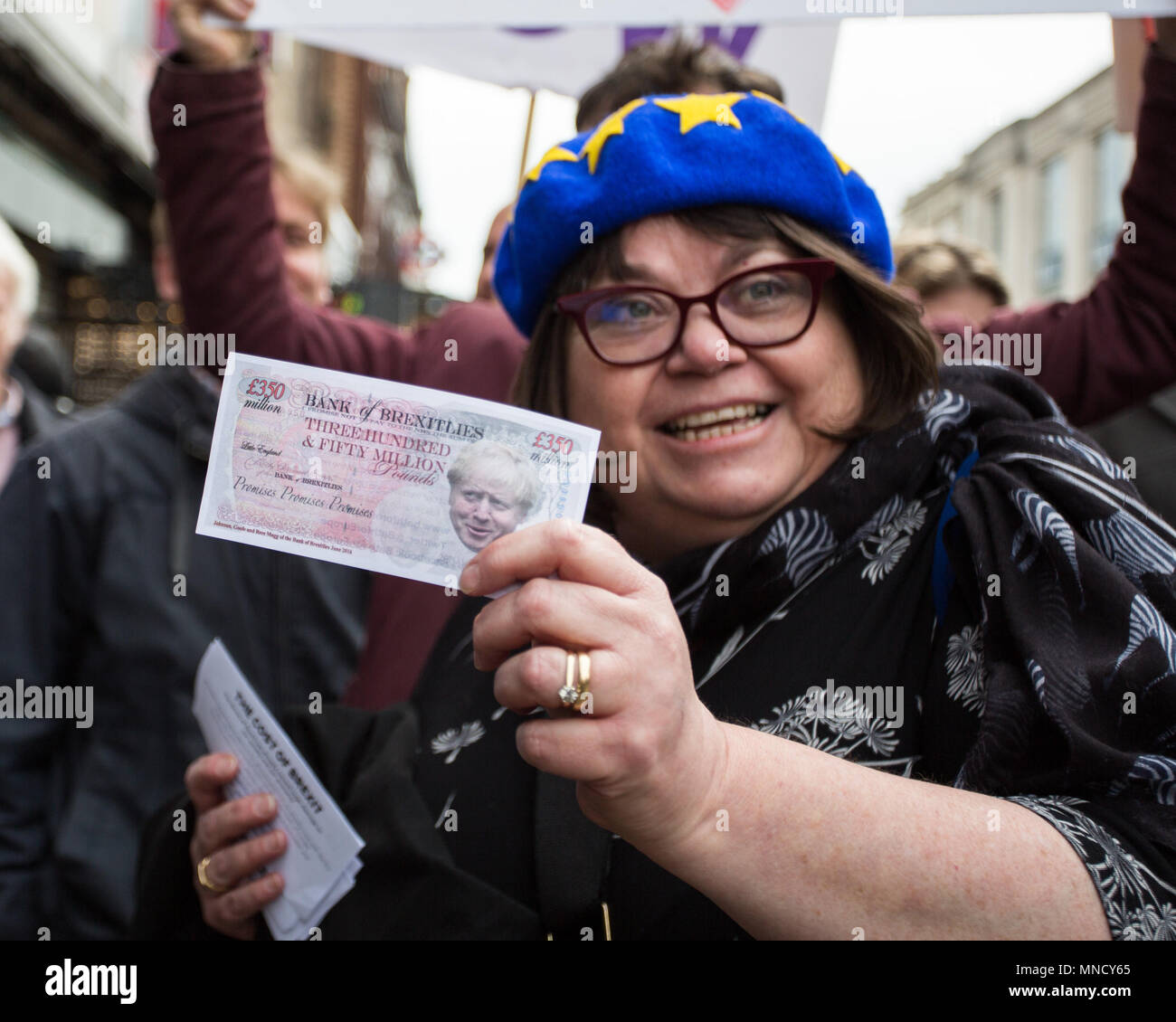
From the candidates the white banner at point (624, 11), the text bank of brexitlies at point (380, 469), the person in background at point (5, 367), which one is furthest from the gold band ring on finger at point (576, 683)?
the person in background at point (5, 367)

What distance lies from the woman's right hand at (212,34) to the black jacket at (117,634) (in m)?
0.94

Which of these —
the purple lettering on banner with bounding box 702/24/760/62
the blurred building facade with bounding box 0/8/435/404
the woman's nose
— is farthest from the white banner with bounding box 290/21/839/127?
the blurred building facade with bounding box 0/8/435/404

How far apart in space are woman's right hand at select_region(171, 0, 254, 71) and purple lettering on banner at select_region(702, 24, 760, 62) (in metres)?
1.37

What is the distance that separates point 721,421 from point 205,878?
3.33ft

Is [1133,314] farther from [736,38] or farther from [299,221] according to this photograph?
[299,221]

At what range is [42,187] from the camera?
34.5ft

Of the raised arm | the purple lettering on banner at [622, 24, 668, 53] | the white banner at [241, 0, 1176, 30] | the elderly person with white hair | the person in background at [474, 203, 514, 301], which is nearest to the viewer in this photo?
the elderly person with white hair

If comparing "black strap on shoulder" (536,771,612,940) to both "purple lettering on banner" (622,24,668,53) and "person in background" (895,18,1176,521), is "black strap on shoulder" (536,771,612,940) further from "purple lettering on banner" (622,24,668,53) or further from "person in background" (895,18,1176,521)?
"purple lettering on banner" (622,24,668,53)

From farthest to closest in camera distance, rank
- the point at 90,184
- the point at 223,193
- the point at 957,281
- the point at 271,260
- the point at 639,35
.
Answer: the point at 90,184
the point at 957,281
the point at 639,35
the point at 271,260
the point at 223,193

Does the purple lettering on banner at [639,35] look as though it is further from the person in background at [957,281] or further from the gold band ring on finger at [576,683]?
the gold band ring on finger at [576,683]

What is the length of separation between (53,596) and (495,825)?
1713mm

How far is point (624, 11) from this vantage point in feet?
5.73

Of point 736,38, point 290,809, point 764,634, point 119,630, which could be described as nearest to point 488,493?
point 764,634

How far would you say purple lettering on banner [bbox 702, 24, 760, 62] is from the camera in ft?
9.34
